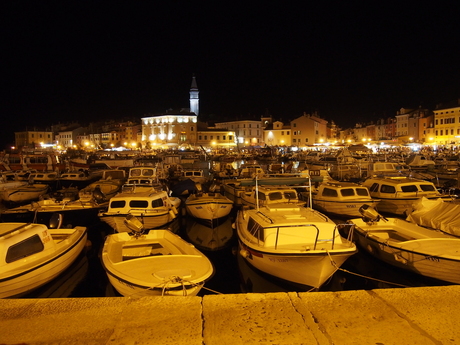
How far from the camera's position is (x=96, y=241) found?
14953 millimetres

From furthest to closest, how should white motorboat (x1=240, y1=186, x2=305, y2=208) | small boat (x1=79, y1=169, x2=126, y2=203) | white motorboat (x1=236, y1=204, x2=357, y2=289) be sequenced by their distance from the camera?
small boat (x1=79, y1=169, x2=126, y2=203)
white motorboat (x1=240, y1=186, x2=305, y2=208)
white motorboat (x1=236, y1=204, x2=357, y2=289)

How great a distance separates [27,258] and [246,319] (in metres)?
6.83

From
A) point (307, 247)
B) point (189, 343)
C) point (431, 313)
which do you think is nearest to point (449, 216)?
point (307, 247)

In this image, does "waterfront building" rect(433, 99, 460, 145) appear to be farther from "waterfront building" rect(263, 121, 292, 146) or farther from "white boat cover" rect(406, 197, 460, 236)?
"white boat cover" rect(406, 197, 460, 236)

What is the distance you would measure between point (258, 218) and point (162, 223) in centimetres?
579

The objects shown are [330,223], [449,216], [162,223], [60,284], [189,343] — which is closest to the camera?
[189,343]

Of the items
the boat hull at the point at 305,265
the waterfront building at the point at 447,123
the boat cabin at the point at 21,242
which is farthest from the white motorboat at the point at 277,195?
the waterfront building at the point at 447,123

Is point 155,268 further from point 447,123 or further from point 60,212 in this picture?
point 447,123

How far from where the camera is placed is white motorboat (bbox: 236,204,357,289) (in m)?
8.38

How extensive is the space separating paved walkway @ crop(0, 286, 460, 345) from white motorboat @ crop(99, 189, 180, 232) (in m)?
9.41

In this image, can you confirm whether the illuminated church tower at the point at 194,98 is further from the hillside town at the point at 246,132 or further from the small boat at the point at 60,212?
the small boat at the point at 60,212

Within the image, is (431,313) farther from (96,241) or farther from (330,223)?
(96,241)

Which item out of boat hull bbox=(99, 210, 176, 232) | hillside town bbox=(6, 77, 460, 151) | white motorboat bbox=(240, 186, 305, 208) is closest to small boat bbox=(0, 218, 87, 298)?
boat hull bbox=(99, 210, 176, 232)

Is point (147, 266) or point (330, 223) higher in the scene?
point (330, 223)
